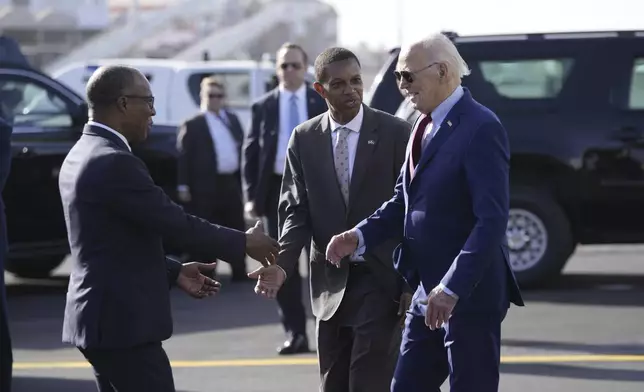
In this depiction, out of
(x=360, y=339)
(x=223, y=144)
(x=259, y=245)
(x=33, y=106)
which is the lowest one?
(x=223, y=144)

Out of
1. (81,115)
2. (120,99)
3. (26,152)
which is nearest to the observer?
(120,99)

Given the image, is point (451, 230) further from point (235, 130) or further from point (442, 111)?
point (235, 130)

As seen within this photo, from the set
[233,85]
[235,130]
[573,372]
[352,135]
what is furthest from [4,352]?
[233,85]

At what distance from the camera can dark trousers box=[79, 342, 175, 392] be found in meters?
5.31

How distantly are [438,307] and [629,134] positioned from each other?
6645 mm

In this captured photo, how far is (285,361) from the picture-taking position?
934 cm

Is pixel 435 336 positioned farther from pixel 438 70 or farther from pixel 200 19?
pixel 200 19

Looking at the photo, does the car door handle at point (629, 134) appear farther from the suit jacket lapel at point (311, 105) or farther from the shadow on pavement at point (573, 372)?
the shadow on pavement at point (573, 372)

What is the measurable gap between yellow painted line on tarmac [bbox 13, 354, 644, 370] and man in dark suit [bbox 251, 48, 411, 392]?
260cm

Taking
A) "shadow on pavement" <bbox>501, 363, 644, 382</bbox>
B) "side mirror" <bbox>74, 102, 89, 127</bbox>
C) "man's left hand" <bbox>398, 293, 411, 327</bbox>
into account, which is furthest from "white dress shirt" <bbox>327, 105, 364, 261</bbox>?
"side mirror" <bbox>74, 102, 89, 127</bbox>

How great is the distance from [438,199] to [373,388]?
1.23m

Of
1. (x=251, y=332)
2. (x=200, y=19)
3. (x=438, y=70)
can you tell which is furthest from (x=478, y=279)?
(x=200, y=19)

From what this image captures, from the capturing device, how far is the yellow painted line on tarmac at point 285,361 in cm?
913

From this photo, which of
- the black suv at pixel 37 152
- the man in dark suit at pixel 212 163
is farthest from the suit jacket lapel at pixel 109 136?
the man in dark suit at pixel 212 163
